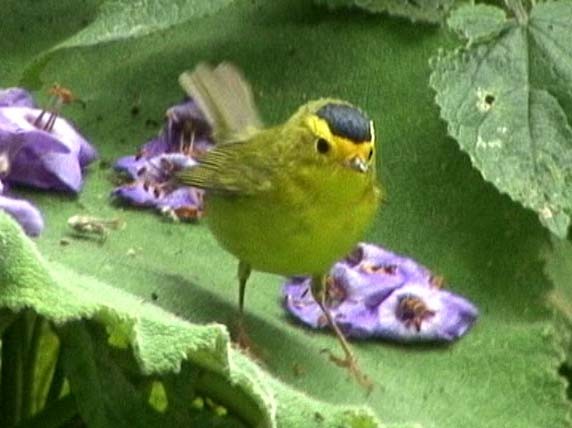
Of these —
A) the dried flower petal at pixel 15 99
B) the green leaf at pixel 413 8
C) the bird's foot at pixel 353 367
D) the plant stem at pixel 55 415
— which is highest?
the green leaf at pixel 413 8

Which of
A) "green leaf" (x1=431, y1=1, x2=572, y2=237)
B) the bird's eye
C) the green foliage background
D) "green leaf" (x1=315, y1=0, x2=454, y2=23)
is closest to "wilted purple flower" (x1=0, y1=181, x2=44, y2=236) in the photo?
the green foliage background

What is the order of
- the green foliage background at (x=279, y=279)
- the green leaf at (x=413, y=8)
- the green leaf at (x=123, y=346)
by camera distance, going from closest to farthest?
the green leaf at (x=123, y=346) < the green foliage background at (x=279, y=279) < the green leaf at (x=413, y=8)

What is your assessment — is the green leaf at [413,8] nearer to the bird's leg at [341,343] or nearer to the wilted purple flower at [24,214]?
the bird's leg at [341,343]

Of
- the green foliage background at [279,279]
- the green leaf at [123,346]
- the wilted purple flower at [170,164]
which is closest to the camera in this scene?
the green leaf at [123,346]

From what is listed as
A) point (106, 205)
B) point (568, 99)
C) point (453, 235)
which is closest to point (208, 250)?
point (106, 205)

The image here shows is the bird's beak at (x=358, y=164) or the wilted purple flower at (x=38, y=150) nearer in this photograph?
the bird's beak at (x=358, y=164)

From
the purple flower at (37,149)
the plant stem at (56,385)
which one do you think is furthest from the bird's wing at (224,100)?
the plant stem at (56,385)

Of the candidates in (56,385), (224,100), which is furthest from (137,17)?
(56,385)
